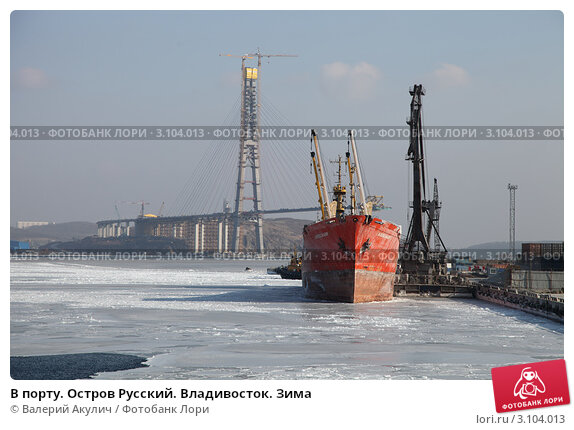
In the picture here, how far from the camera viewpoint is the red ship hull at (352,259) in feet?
113

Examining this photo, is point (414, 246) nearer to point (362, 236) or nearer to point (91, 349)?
point (362, 236)

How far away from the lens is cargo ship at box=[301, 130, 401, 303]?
113ft
